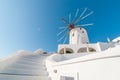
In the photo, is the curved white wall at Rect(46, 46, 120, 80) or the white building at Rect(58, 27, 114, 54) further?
the white building at Rect(58, 27, 114, 54)

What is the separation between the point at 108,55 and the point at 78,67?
95cm

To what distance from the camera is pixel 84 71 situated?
98.9 inches

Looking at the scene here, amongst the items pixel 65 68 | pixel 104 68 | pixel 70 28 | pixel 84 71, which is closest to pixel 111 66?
pixel 104 68

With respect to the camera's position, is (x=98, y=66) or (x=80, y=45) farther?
(x=80, y=45)

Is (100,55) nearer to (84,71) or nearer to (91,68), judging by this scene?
(91,68)

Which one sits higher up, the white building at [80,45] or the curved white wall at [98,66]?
the white building at [80,45]

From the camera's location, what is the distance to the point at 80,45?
21.7m

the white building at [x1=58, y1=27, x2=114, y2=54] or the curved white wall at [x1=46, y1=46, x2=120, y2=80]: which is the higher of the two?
the white building at [x1=58, y1=27, x2=114, y2=54]

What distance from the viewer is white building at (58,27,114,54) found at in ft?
65.6

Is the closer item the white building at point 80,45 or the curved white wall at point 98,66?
the curved white wall at point 98,66

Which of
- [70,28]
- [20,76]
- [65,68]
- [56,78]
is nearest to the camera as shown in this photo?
[65,68]

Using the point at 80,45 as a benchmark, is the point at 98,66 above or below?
A: below

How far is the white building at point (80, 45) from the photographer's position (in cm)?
2000

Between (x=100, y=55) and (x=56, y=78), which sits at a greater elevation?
(x=100, y=55)
